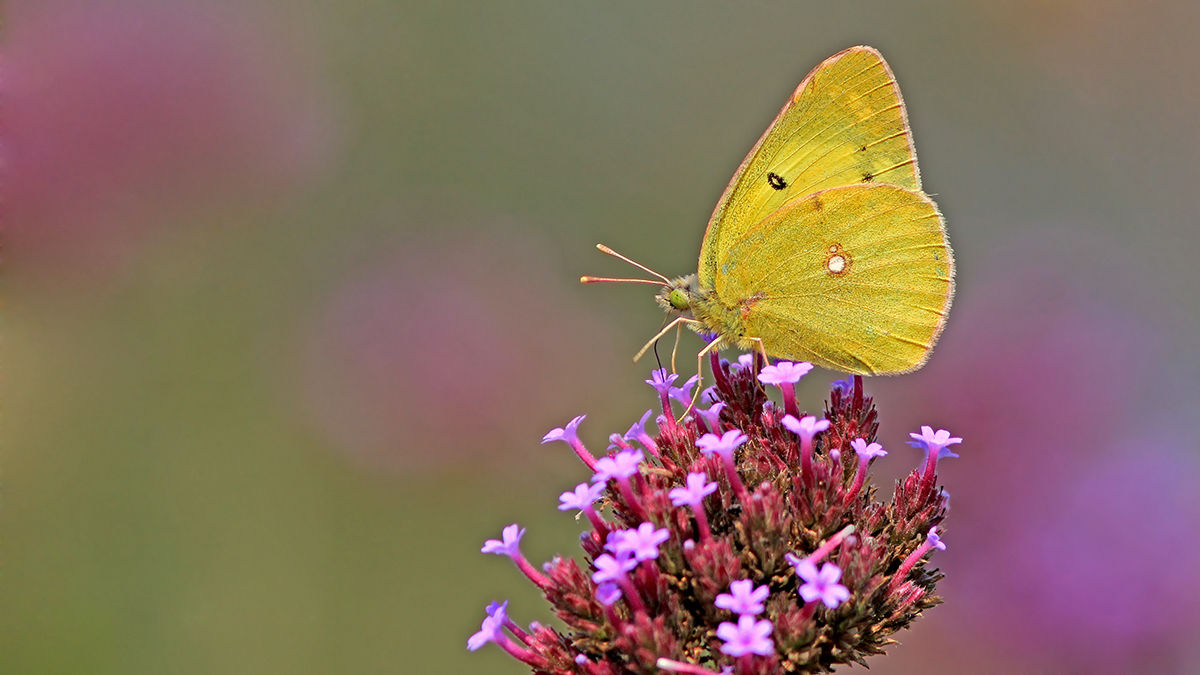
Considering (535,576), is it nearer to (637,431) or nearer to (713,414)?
(637,431)

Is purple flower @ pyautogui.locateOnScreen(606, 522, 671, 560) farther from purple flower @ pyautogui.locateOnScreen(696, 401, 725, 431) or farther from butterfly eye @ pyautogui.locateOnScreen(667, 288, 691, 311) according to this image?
butterfly eye @ pyautogui.locateOnScreen(667, 288, 691, 311)

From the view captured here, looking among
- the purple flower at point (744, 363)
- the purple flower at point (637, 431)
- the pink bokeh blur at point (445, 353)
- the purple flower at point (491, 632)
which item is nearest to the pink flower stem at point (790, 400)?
the purple flower at point (744, 363)

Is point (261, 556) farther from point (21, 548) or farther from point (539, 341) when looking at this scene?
point (539, 341)

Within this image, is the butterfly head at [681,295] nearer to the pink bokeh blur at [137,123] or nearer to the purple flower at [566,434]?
the purple flower at [566,434]

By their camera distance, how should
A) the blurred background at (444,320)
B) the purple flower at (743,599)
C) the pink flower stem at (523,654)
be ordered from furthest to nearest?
the blurred background at (444,320)
the pink flower stem at (523,654)
the purple flower at (743,599)

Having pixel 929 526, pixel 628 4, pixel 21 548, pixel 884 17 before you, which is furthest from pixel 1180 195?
pixel 21 548
